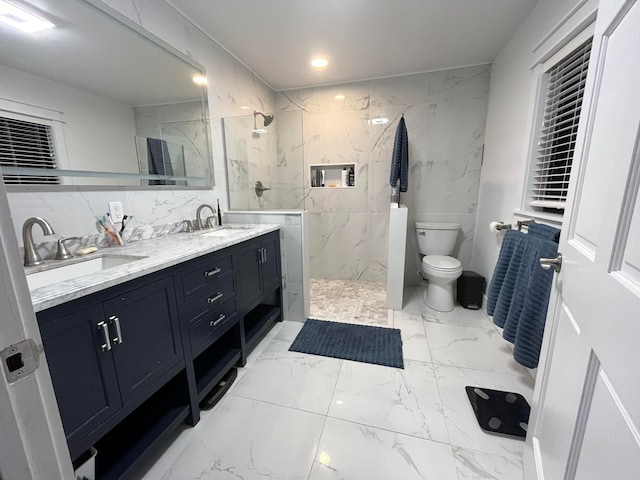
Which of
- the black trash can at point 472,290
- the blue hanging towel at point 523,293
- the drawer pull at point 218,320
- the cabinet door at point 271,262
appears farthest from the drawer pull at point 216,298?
the black trash can at point 472,290

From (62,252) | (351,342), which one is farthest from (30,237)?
(351,342)

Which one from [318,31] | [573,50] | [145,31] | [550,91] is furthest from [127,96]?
[550,91]

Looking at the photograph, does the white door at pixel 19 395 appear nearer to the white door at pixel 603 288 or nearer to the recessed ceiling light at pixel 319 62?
the white door at pixel 603 288

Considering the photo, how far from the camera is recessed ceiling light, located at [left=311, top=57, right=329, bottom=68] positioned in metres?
2.46

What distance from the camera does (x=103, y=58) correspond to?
1.39 m

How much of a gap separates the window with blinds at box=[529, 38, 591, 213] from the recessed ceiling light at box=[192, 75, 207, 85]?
2.38 meters

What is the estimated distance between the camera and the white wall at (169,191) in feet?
3.98

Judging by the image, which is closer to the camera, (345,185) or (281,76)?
(281,76)

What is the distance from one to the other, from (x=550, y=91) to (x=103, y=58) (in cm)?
266

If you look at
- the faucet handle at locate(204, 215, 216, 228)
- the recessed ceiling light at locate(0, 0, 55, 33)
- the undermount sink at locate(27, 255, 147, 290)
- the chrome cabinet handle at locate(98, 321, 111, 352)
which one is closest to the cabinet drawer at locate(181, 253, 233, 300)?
the undermount sink at locate(27, 255, 147, 290)

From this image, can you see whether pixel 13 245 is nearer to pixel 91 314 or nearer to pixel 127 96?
pixel 91 314

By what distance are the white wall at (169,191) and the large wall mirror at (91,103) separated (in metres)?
0.06

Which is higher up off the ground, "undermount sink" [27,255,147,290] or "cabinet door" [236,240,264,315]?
"undermount sink" [27,255,147,290]

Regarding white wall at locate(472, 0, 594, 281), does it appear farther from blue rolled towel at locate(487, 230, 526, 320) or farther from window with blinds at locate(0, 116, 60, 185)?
window with blinds at locate(0, 116, 60, 185)
